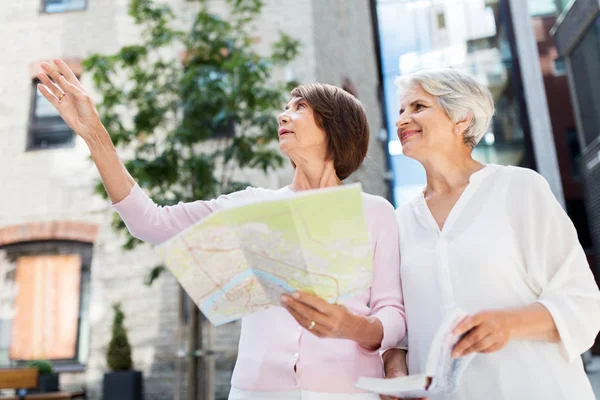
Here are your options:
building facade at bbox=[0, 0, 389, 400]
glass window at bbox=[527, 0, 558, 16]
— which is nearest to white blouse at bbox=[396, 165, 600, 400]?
building facade at bbox=[0, 0, 389, 400]

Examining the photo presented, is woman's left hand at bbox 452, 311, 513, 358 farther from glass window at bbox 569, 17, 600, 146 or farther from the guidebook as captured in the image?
glass window at bbox 569, 17, 600, 146

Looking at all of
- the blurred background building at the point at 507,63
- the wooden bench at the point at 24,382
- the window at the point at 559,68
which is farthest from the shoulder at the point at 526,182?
the window at the point at 559,68

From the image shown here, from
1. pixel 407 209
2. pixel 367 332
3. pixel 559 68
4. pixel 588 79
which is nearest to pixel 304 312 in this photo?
pixel 367 332

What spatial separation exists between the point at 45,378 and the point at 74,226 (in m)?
2.21

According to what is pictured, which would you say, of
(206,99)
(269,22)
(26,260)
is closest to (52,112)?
(26,260)

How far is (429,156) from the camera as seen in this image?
5.90 feet

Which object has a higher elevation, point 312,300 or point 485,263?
point 485,263

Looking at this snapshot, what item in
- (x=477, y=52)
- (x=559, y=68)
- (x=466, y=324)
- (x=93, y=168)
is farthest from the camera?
(x=559, y=68)

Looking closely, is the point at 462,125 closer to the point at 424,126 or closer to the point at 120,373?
the point at 424,126

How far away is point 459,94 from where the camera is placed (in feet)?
5.81

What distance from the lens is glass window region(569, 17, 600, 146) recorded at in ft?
36.0

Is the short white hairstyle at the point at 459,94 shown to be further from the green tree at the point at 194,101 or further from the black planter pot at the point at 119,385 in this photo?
the black planter pot at the point at 119,385

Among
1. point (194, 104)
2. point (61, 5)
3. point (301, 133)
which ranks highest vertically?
point (61, 5)

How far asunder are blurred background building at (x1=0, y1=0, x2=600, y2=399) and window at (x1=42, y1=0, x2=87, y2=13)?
24mm
